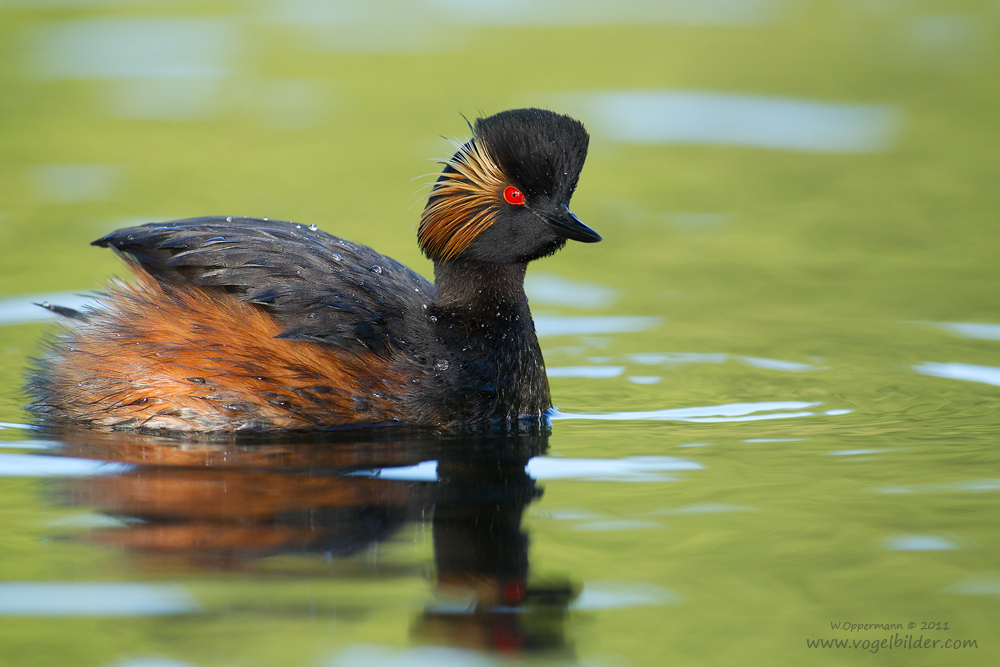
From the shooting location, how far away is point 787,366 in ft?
27.4

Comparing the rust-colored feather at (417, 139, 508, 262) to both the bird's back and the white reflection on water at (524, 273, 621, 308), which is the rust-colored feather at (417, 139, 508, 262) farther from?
the white reflection on water at (524, 273, 621, 308)

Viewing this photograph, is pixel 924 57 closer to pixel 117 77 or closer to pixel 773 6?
pixel 773 6

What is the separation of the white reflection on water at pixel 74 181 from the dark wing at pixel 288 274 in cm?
499

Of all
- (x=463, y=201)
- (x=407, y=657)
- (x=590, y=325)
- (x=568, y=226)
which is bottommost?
(x=407, y=657)

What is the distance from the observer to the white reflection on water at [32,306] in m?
9.14

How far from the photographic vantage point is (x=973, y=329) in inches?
352

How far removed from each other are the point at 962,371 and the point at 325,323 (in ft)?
12.6

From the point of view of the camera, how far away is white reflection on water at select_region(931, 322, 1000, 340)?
882 centimetres

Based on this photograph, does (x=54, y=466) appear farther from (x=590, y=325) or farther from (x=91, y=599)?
(x=590, y=325)

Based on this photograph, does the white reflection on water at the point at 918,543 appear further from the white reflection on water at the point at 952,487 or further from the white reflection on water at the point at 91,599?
the white reflection on water at the point at 91,599

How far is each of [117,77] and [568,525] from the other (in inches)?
489

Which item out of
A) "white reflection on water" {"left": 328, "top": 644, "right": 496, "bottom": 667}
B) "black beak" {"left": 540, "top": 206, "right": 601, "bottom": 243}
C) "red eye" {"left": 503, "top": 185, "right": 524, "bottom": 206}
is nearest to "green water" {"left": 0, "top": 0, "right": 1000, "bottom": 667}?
"white reflection on water" {"left": 328, "top": 644, "right": 496, "bottom": 667}

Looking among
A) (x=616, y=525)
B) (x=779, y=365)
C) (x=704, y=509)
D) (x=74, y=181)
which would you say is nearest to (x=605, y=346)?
(x=779, y=365)

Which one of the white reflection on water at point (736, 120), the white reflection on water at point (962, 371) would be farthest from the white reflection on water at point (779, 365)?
the white reflection on water at point (736, 120)
